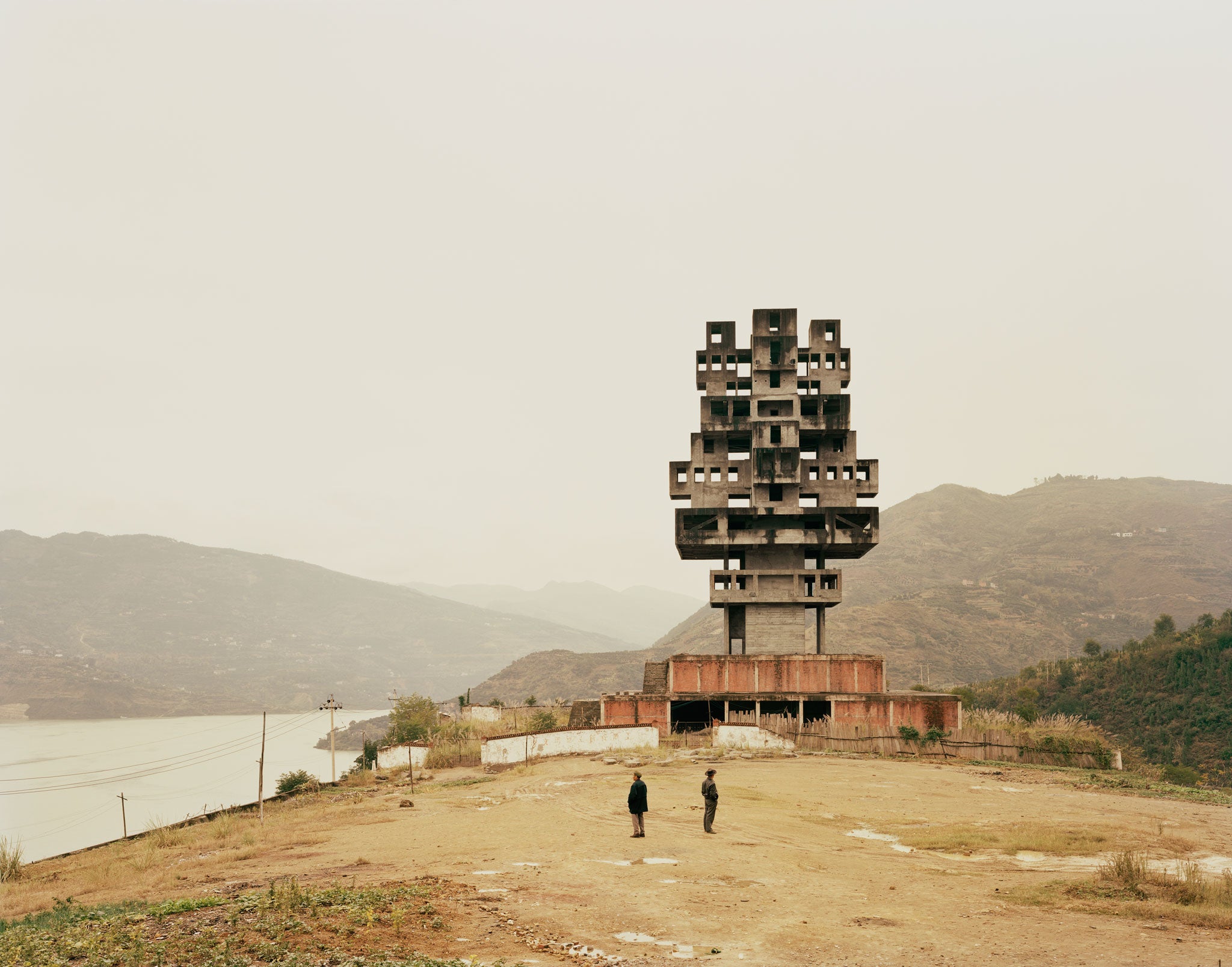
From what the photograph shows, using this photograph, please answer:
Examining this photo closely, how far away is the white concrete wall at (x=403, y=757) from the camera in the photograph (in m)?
54.1

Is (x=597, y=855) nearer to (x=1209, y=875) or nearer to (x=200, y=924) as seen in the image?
(x=200, y=924)

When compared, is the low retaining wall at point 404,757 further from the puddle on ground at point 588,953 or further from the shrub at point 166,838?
the puddle on ground at point 588,953

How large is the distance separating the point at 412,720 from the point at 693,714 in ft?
105

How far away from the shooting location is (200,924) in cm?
1593

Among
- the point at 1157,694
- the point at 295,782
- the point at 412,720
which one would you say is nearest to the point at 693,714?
the point at 295,782

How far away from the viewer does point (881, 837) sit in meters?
25.2

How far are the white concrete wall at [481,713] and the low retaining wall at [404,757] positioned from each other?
14867 mm

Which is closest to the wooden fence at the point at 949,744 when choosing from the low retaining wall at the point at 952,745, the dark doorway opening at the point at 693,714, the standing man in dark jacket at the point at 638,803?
the low retaining wall at the point at 952,745

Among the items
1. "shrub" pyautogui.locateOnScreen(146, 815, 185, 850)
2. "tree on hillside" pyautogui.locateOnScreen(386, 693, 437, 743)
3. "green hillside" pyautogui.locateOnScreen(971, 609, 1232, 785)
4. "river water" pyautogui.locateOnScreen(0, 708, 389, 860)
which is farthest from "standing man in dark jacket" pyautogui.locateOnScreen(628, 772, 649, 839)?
"green hillside" pyautogui.locateOnScreen(971, 609, 1232, 785)

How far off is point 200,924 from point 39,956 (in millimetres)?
2455

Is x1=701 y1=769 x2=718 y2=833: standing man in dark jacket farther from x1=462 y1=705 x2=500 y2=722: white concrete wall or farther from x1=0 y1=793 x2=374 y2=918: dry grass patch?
x1=462 y1=705 x2=500 y2=722: white concrete wall

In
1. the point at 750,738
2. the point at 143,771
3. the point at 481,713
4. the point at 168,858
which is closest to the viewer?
the point at 168,858

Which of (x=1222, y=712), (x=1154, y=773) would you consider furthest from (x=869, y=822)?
(x=1222, y=712)

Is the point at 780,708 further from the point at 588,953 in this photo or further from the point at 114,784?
the point at 114,784
